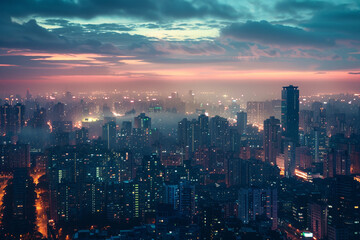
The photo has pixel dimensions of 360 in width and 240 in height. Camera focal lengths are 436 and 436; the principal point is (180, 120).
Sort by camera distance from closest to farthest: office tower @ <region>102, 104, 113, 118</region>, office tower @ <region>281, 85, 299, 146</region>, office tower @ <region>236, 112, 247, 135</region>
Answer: office tower @ <region>281, 85, 299, 146</region> → office tower @ <region>102, 104, 113, 118</region> → office tower @ <region>236, 112, 247, 135</region>

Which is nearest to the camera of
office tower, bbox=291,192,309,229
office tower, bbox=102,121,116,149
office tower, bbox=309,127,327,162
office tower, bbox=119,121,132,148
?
office tower, bbox=291,192,309,229

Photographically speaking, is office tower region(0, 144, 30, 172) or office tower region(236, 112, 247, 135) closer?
office tower region(0, 144, 30, 172)

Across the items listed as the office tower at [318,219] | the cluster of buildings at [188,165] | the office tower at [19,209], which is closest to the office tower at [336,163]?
the cluster of buildings at [188,165]

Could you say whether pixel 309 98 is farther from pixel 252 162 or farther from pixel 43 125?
pixel 43 125

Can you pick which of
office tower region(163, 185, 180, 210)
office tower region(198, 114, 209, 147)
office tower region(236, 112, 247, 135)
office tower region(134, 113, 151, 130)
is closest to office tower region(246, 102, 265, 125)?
office tower region(236, 112, 247, 135)

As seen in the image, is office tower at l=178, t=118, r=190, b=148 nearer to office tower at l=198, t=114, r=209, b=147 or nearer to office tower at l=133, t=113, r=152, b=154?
office tower at l=198, t=114, r=209, b=147

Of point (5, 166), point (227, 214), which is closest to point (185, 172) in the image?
point (227, 214)

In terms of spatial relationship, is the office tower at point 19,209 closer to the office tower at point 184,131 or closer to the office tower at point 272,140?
the office tower at point 184,131
